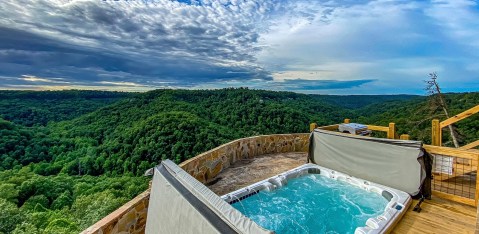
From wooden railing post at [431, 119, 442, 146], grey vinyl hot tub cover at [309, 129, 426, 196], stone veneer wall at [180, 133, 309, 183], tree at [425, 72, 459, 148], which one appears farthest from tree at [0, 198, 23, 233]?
tree at [425, 72, 459, 148]

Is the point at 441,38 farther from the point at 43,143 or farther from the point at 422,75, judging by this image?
the point at 43,143

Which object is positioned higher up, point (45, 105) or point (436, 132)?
point (436, 132)

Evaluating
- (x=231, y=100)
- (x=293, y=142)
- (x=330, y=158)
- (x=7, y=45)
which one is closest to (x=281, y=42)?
(x=293, y=142)

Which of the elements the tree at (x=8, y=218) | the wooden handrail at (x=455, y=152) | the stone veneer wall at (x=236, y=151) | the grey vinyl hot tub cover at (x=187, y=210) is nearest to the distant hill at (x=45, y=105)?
the tree at (x=8, y=218)

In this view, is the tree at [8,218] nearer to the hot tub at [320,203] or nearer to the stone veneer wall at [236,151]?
the stone veneer wall at [236,151]

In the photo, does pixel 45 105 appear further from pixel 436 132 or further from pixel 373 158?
pixel 436 132

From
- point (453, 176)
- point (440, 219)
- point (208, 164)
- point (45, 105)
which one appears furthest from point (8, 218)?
→ point (45, 105)
